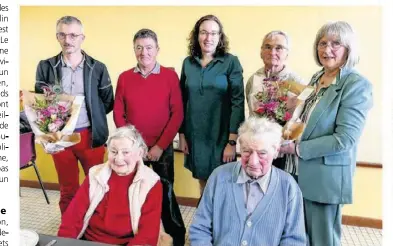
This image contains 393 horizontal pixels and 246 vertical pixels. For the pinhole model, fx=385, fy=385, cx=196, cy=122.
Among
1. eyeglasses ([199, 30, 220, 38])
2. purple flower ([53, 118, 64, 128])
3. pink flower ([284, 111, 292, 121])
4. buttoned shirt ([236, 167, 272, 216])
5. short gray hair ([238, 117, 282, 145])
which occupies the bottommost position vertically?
buttoned shirt ([236, 167, 272, 216])

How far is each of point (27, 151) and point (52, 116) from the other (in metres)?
0.20

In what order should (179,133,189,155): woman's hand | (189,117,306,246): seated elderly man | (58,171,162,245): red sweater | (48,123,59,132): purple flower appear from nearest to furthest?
(189,117,306,246): seated elderly man → (58,171,162,245): red sweater → (48,123,59,132): purple flower → (179,133,189,155): woman's hand

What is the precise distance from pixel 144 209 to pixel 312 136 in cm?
46

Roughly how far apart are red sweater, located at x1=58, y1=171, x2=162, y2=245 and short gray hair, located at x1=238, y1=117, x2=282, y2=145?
278 mm

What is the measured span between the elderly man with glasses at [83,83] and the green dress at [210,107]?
0.24 metres

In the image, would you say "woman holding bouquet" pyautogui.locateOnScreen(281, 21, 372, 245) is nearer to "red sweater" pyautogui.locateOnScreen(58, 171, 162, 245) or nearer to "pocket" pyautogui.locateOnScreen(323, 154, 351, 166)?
"pocket" pyautogui.locateOnScreen(323, 154, 351, 166)

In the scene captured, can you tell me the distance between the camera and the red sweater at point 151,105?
1119mm

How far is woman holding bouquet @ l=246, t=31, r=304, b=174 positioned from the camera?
99 cm

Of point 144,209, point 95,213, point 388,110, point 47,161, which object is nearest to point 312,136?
point 388,110

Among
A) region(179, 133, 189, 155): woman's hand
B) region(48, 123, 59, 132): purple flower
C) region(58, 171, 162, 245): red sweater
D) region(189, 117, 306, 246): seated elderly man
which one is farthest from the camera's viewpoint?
region(179, 133, 189, 155): woman's hand

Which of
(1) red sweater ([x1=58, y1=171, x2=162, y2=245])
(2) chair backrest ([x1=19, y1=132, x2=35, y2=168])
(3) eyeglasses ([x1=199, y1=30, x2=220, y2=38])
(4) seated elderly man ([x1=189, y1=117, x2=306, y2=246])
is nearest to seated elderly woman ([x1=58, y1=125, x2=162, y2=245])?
(1) red sweater ([x1=58, y1=171, x2=162, y2=245])

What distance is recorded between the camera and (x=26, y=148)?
1145 mm

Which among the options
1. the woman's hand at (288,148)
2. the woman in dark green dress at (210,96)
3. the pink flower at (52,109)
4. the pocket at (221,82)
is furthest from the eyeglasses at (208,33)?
the pink flower at (52,109)

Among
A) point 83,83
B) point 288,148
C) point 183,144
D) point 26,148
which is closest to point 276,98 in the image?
point 288,148
